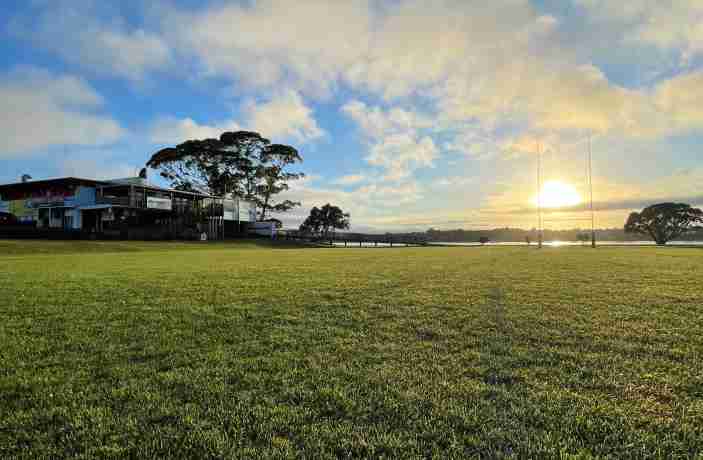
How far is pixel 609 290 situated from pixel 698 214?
5751 cm

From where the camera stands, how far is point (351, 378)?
3.03 m

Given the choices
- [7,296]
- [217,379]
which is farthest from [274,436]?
[7,296]

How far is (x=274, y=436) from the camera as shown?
223 centimetres

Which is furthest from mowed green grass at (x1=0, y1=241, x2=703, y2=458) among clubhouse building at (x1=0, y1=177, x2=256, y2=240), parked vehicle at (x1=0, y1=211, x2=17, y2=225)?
parked vehicle at (x1=0, y1=211, x2=17, y2=225)

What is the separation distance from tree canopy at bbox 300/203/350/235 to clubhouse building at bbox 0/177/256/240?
69.8 ft

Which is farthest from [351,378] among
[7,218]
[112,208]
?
[7,218]

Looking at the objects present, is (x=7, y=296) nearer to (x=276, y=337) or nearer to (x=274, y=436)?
(x=276, y=337)

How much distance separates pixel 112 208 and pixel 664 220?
2663 inches

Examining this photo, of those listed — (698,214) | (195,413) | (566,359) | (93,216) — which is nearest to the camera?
(195,413)

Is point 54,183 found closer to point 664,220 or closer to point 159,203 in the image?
point 159,203

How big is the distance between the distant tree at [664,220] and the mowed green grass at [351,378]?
5736 centimetres

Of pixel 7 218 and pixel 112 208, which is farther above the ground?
pixel 112 208

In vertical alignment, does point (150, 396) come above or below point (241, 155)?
below

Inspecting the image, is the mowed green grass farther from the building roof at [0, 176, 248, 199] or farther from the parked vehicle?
the parked vehicle
